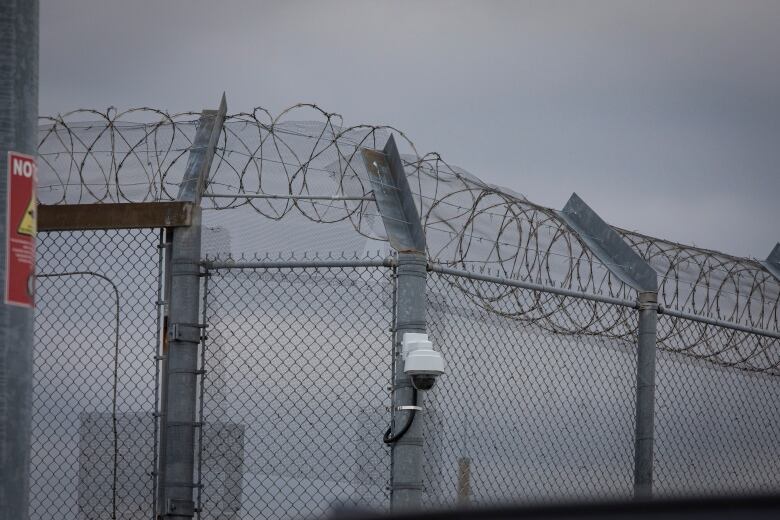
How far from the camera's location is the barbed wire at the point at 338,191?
5.62 metres

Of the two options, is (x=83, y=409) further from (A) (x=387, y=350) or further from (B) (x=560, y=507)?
(B) (x=560, y=507)

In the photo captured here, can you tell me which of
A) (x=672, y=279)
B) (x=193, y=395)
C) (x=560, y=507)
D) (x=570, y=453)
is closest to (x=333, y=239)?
(x=193, y=395)

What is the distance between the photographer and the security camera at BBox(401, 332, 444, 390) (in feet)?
15.4

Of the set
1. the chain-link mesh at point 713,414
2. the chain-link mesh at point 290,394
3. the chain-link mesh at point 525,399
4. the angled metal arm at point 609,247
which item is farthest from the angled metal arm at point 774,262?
the chain-link mesh at point 290,394

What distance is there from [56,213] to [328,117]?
59.6 inches

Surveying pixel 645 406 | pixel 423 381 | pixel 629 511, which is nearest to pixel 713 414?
pixel 645 406

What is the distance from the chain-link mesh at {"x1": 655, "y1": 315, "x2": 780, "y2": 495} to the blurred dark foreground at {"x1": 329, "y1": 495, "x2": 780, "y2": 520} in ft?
17.2

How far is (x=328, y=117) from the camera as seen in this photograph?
227 inches

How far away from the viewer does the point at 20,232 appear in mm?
3111

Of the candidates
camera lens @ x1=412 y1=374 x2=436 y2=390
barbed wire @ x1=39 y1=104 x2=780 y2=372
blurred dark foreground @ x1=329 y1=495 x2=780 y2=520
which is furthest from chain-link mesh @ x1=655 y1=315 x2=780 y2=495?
blurred dark foreground @ x1=329 y1=495 x2=780 y2=520

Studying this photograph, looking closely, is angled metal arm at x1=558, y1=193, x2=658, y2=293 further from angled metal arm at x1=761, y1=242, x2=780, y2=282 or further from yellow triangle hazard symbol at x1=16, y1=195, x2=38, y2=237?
yellow triangle hazard symbol at x1=16, y1=195, x2=38, y2=237

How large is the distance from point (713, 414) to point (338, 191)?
10.4 feet

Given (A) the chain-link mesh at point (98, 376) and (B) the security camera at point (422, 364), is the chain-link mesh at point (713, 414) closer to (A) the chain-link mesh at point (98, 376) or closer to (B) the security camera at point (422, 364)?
(B) the security camera at point (422, 364)

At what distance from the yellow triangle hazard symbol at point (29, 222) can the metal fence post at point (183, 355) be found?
208 centimetres
